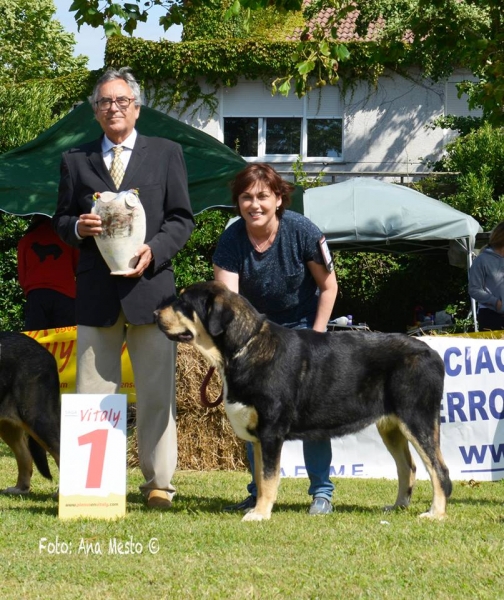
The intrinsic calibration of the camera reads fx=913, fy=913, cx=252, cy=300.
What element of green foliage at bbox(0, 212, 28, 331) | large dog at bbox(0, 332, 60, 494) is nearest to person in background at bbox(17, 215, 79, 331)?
large dog at bbox(0, 332, 60, 494)

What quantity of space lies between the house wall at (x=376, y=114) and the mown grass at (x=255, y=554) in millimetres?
19543

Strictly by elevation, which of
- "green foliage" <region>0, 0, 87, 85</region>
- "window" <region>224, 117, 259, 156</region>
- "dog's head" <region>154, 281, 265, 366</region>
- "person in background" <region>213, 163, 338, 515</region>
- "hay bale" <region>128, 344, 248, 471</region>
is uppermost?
"green foliage" <region>0, 0, 87, 85</region>

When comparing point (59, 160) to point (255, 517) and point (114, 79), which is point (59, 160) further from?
point (255, 517)

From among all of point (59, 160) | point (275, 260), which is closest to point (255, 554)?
point (275, 260)

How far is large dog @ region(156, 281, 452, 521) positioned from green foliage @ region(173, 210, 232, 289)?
945 centimetres

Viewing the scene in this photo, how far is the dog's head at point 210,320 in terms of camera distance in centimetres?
510

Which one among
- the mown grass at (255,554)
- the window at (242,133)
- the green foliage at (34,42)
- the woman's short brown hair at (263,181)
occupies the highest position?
the green foliage at (34,42)

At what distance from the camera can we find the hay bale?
324 inches

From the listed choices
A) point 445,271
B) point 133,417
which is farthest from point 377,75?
point 133,417

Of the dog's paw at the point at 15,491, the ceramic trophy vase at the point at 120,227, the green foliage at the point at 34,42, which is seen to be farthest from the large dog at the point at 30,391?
the green foliage at the point at 34,42

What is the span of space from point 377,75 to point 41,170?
15959 millimetres

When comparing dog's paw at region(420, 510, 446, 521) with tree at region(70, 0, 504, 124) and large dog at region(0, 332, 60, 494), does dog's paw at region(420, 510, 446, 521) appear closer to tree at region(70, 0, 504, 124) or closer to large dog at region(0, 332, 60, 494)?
large dog at region(0, 332, 60, 494)

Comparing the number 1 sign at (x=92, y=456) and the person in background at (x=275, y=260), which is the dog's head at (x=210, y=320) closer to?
the person in background at (x=275, y=260)

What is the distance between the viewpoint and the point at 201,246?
15.2 m
